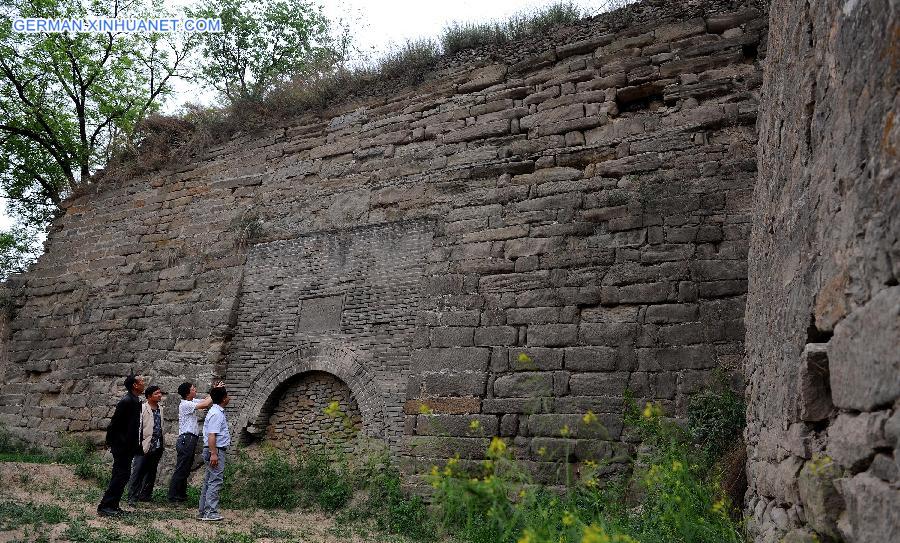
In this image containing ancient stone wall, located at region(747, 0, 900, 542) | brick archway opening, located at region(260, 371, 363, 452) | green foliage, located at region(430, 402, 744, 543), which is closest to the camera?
ancient stone wall, located at region(747, 0, 900, 542)

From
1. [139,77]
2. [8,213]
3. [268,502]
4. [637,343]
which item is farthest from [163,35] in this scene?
[637,343]

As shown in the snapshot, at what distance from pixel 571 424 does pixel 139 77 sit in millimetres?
13621

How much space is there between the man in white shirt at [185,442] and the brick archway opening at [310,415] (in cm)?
77

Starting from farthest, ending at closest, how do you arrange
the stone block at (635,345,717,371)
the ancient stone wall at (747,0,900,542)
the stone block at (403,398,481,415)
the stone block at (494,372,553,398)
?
the stone block at (403,398,481,415), the stone block at (494,372,553,398), the stone block at (635,345,717,371), the ancient stone wall at (747,0,900,542)

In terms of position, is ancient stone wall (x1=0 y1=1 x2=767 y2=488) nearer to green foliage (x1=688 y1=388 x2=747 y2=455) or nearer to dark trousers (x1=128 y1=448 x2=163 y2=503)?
green foliage (x1=688 y1=388 x2=747 y2=455)

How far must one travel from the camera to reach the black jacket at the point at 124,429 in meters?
5.77

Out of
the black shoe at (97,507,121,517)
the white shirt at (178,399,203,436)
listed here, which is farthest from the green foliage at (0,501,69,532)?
the white shirt at (178,399,203,436)

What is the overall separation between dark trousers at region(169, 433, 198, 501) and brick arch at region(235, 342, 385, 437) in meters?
0.67

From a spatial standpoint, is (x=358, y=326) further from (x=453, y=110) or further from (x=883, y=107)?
(x=883, y=107)

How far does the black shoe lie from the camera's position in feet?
18.6

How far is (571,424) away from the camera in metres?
5.68

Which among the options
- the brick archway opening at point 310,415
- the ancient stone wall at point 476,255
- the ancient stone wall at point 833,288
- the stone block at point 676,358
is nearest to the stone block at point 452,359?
the ancient stone wall at point 476,255

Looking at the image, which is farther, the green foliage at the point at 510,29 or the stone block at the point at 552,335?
the green foliage at the point at 510,29

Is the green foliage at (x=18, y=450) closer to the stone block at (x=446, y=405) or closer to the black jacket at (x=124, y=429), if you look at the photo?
the black jacket at (x=124, y=429)
